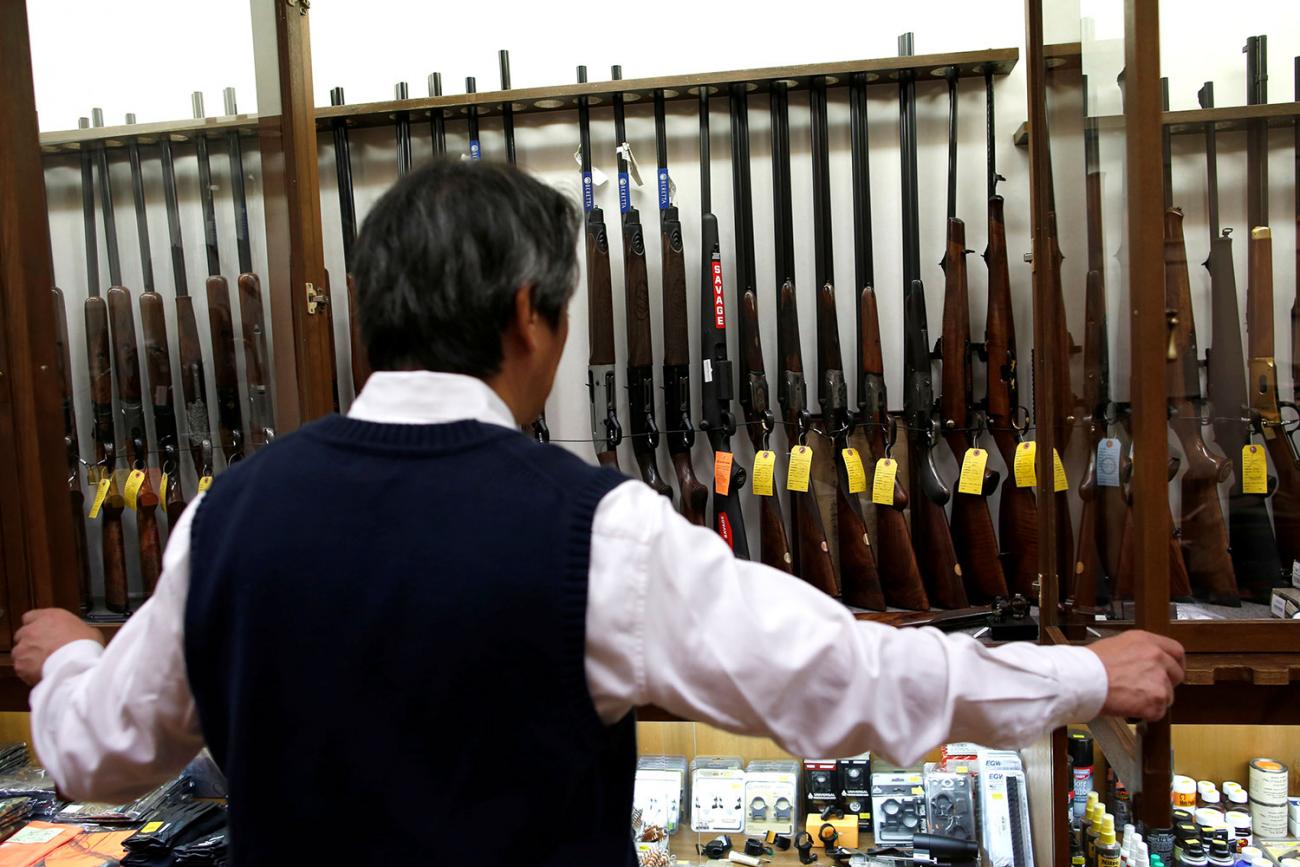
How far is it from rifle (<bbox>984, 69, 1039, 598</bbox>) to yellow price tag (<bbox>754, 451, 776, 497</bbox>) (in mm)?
628

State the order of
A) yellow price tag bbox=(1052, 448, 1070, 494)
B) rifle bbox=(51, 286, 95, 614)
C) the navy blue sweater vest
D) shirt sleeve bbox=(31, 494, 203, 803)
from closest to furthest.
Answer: the navy blue sweater vest → shirt sleeve bbox=(31, 494, 203, 803) → yellow price tag bbox=(1052, 448, 1070, 494) → rifle bbox=(51, 286, 95, 614)

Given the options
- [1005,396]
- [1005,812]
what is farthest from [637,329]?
[1005,812]

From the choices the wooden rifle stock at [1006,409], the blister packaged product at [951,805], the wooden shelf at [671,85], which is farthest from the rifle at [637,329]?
the blister packaged product at [951,805]

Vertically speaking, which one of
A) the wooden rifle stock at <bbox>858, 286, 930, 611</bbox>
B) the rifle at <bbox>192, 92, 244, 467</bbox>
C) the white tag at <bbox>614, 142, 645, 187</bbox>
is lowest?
the wooden rifle stock at <bbox>858, 286, 930, 611</bbox>

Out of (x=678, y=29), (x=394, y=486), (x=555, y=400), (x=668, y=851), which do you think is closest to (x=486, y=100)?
(x=678, y=29)

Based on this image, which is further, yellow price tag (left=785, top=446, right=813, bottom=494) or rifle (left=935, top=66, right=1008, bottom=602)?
yellow price tag (left=785, top=446, right=813, bottom=494)

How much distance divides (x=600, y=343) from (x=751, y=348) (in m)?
0.46

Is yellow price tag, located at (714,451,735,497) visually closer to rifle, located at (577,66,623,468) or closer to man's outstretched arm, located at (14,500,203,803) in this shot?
rifle, located at (577,66,623,468)

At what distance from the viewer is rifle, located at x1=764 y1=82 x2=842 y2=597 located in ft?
9.43

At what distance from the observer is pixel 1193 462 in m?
1.40

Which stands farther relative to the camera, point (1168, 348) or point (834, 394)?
point (834, 394)

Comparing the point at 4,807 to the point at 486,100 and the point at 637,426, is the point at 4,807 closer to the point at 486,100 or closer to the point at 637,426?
the point at 637,426

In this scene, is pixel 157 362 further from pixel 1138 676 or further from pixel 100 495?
pixel 1138 676

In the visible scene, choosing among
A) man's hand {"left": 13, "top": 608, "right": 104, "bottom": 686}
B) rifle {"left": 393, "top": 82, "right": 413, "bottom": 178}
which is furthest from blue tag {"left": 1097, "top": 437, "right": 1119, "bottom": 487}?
rifle {"left": 393, "top": 82, "right": 413, "bottom": 178}
